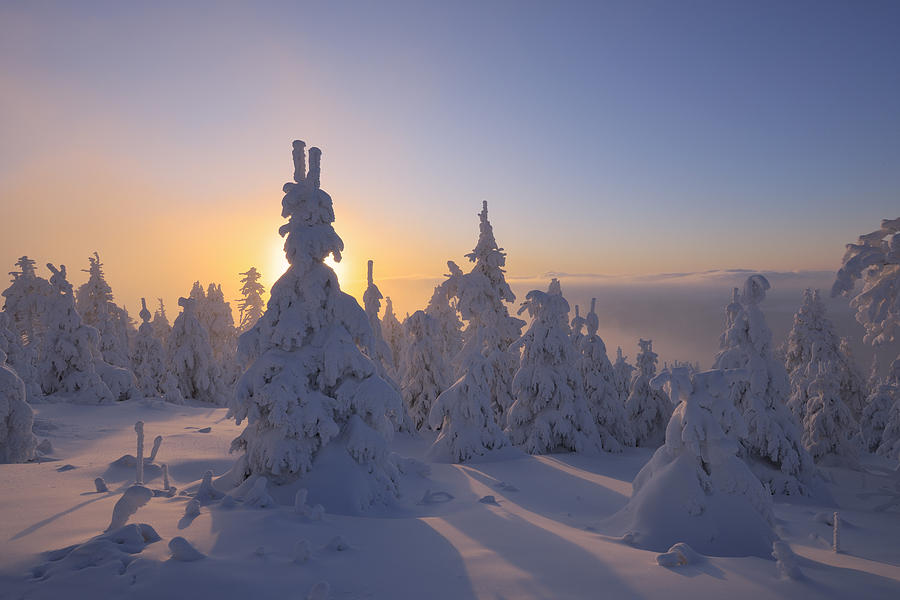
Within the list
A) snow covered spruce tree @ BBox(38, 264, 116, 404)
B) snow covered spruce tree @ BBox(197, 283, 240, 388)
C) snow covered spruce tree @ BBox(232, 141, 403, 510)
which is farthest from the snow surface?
snow covered spruce tree @ BBox(197, 283, 240, 388)

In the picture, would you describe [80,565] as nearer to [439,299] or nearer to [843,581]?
[843,581]

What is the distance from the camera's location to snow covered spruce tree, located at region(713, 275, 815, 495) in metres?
19.7

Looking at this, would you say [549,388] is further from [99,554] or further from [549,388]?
[99,554]

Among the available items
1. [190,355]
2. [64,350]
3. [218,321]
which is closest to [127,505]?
[64,350]

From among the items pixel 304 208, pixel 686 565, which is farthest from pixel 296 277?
pixel 686 565

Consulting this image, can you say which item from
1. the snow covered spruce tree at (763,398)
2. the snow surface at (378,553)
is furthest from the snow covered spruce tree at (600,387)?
the snow surface at (378,553)

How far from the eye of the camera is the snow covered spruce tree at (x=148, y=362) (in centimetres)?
4025

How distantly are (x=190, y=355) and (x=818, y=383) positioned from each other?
46.3 metres

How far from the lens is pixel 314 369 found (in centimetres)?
1280

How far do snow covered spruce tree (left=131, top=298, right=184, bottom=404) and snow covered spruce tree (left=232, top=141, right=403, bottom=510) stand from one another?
1249 inches

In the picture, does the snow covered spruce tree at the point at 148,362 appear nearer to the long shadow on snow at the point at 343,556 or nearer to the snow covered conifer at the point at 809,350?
the long shadow on snow at the point at 343,556

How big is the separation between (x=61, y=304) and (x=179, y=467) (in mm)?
22900

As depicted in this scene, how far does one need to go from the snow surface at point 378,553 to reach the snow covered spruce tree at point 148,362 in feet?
91.1

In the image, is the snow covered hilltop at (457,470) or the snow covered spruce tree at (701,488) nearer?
the snow covered hilltop at (457,470)
